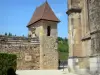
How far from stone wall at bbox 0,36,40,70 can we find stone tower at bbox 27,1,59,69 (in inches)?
29.4

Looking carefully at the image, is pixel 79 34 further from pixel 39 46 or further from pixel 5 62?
pixel 39 46

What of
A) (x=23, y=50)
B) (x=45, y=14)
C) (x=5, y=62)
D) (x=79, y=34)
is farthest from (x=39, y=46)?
(x=5, y=62)

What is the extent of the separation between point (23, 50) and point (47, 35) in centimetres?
386

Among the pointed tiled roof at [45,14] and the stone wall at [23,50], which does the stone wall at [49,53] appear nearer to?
the stone wall at [23,50]

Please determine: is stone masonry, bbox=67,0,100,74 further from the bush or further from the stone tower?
the stone tower

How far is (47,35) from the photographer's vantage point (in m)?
30.4

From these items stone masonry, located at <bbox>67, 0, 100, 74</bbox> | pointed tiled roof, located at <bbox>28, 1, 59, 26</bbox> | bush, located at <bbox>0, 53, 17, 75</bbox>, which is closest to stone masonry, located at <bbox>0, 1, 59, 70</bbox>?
pointed tiled roof, located at <bbox>28, 1, 59, 26</bbox>

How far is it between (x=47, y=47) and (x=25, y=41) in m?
2.87

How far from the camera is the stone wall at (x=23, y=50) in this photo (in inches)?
1110

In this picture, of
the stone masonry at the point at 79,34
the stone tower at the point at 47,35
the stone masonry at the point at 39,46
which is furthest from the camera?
the stone tower at the point at 47,35

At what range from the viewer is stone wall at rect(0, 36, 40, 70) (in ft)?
92.5

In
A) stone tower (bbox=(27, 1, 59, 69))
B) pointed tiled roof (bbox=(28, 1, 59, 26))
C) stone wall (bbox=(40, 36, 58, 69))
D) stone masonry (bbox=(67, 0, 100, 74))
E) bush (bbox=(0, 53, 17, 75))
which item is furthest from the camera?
pointed tiled roof (bbox=(28, 1, 59, 26))

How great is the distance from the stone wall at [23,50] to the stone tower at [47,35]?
Answer: 0.75m

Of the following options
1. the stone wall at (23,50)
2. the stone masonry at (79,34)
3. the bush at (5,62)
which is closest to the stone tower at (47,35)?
the stone wall at (23,50)
